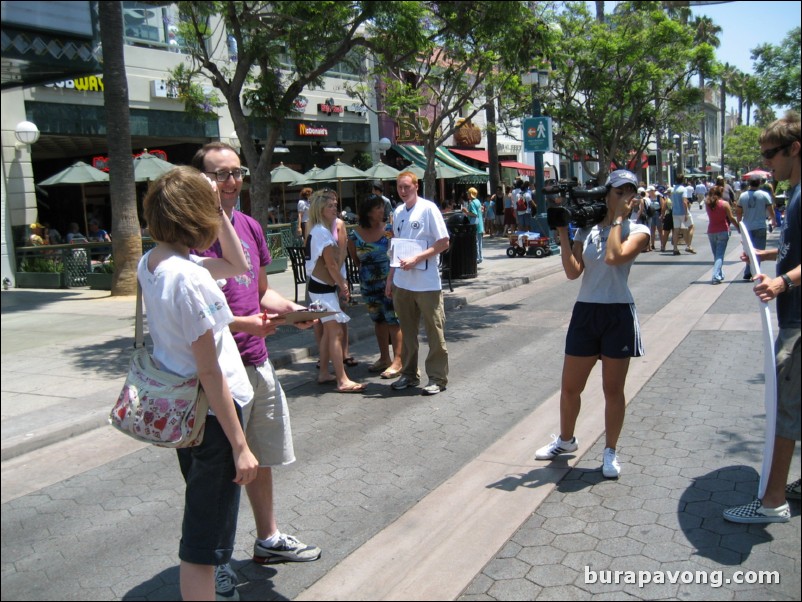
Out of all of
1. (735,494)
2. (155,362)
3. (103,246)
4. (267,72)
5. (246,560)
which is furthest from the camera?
(103,246)

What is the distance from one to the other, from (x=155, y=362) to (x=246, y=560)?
4.87 ft

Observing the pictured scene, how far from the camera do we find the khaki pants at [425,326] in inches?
257

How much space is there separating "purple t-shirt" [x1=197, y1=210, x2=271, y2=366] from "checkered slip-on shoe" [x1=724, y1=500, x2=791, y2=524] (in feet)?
8.19

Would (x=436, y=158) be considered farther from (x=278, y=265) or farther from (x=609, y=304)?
(x=609, y=304)

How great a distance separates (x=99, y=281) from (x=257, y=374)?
1236 cm

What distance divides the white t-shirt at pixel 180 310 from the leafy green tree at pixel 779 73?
1386 centimetres

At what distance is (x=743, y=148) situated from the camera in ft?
228

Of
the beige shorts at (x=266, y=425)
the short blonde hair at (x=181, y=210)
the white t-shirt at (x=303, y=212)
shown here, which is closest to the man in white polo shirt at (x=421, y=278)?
the beige shorts at (x=266, y=425)

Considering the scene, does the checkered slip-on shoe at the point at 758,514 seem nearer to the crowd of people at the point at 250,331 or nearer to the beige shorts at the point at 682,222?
the crowd of people at the point at 250,331

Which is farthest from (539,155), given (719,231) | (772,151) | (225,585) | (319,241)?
(225,585)

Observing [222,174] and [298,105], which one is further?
[298,105]

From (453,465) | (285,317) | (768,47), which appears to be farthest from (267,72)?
(768,47)

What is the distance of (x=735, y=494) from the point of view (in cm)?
408

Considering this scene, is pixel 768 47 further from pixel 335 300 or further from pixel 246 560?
pixel 246 560
